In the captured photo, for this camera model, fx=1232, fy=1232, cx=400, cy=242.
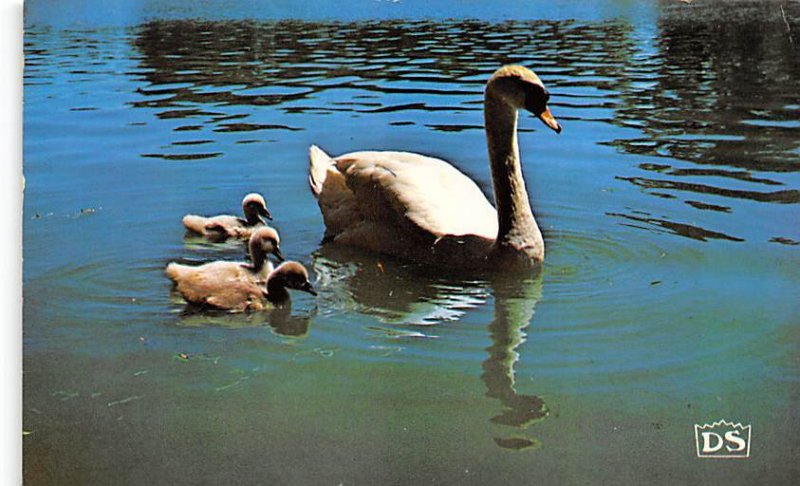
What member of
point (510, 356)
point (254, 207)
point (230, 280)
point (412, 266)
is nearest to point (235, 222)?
point (254, 207)

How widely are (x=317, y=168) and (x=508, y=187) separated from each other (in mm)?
1238

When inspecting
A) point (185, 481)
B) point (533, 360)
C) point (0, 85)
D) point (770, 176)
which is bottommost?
point (185, 481)

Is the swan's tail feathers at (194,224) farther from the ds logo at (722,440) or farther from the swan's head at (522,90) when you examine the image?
the ds logo at (722,440)

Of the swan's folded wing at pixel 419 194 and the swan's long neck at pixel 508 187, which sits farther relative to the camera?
the swan's folded wing at pixel 419 194

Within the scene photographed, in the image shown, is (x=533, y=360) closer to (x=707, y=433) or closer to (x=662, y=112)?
(x=707, y=433)

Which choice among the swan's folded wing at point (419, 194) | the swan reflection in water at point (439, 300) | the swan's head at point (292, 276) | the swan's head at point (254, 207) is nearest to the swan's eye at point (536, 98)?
the swan's folded wing at point (419, 194)

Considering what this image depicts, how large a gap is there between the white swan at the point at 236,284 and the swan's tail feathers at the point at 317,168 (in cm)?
113

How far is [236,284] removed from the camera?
18.9ft

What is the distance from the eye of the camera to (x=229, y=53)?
21.8ft

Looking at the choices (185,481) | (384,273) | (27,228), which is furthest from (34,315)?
(384,273)

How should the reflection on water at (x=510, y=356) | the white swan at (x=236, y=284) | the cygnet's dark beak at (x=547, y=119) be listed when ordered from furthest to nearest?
the cygnet's dark beak at (x=547, y=119) < the white swan at (x=236, y=284) < the reflection on water at (x=510, y=356)

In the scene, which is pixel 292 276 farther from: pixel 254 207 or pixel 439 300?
pixel 254 207

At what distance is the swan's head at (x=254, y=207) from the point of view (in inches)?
261

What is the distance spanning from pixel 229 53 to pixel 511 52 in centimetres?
157
